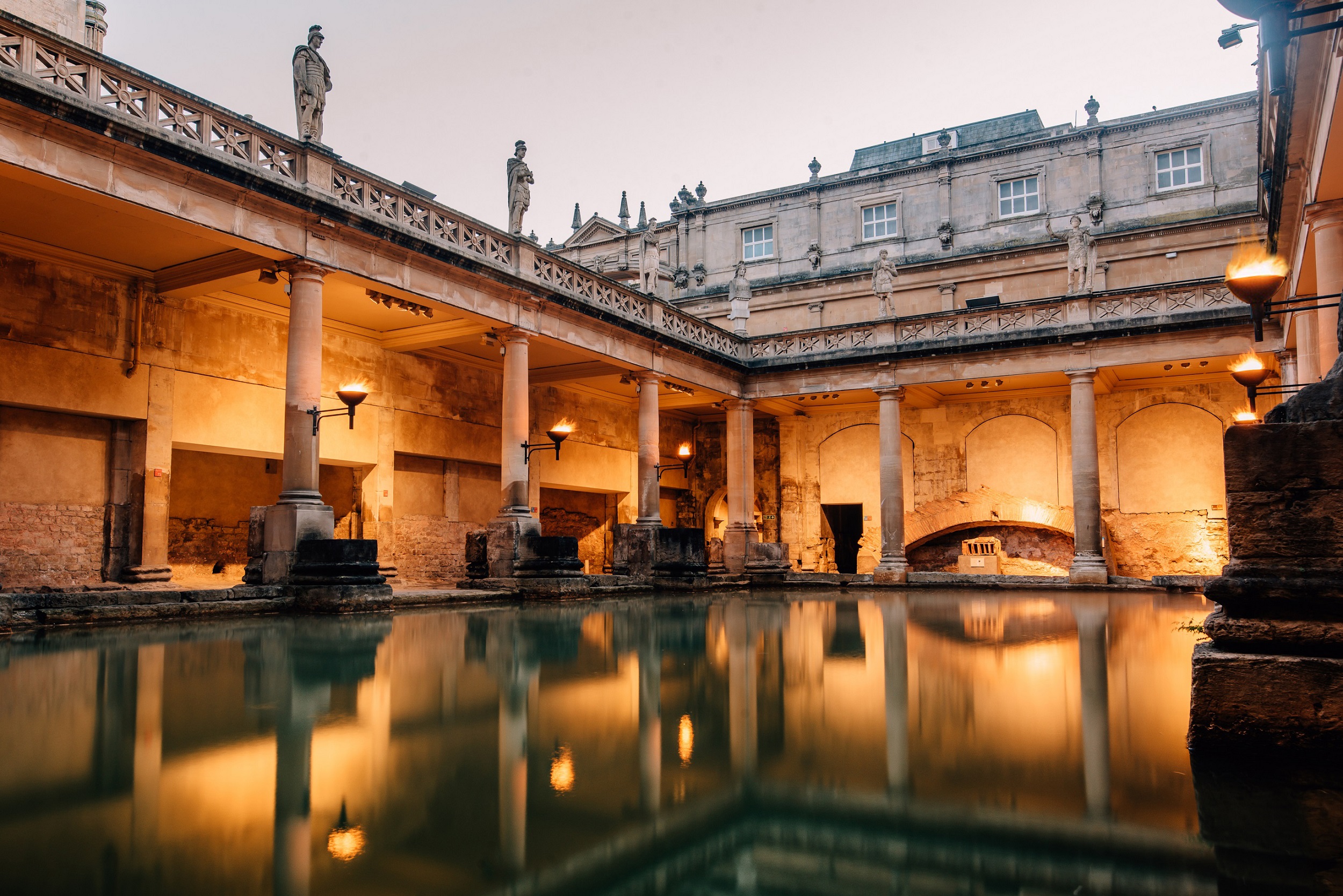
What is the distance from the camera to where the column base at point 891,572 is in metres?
21.6

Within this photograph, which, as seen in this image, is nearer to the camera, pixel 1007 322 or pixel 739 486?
pixel 1007 322

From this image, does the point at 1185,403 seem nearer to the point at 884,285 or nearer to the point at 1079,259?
the point at 1079,259

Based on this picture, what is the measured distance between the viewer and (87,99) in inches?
391

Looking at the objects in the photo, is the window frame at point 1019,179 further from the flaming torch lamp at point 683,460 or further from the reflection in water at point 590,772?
the reflection in water at point 590,772

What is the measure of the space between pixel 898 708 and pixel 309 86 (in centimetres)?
1240

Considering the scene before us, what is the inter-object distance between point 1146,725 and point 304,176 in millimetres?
12339

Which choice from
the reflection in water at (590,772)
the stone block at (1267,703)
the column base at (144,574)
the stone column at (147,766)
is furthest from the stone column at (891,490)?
the stone column at (147,766)

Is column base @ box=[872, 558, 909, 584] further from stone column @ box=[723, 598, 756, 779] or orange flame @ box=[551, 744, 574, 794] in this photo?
orange flame @ box=[551, 744, 574, 794]

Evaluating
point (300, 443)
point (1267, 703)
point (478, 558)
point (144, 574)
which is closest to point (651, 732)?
point (1267, 703)

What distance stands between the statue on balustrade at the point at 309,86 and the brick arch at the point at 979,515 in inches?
770

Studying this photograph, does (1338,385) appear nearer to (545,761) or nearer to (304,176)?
(545,761)

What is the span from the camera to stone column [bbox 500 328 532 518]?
15.8 metres

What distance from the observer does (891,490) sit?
2264cm

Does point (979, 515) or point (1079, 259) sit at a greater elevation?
point (1079, 259)
